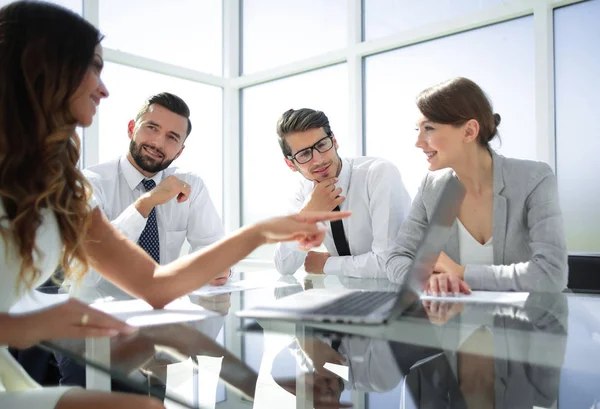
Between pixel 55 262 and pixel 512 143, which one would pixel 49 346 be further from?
pixel 512 143

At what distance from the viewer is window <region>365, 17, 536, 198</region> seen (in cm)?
337

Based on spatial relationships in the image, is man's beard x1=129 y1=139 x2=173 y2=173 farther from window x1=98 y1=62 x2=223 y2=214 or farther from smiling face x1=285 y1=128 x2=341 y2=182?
window x1=98 y1=62 x2=223 y2=214

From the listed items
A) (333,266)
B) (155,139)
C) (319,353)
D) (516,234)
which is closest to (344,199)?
(333,266)

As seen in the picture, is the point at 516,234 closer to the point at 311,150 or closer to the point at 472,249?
the point at 472,249

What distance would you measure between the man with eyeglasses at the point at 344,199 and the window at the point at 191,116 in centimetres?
150

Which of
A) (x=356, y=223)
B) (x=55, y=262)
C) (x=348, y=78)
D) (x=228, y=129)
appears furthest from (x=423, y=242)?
(x=228, y=129)

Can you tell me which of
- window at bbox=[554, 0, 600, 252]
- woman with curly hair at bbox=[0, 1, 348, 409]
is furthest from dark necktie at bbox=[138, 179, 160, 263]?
window at bbox=[554, 0, 600, 252]

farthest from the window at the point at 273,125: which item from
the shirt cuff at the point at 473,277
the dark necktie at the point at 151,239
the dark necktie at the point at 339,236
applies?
the shirt cuff at the point at 473,277

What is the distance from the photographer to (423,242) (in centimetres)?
104

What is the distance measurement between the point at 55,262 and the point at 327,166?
1567 millimetres

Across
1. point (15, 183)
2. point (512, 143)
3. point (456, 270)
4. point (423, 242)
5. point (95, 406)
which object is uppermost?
point (512, 143)

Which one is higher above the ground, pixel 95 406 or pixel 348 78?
pixel 348 78

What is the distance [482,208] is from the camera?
192 centimetres

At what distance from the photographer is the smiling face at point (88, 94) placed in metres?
1.15
